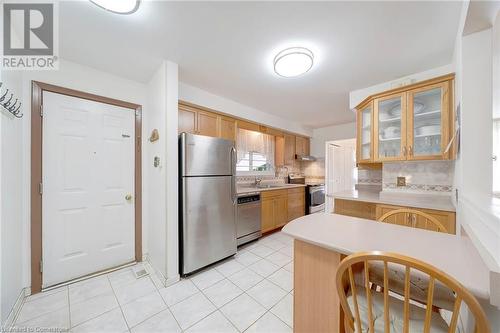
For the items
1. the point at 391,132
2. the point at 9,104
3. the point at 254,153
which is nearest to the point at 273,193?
the point at 254,153

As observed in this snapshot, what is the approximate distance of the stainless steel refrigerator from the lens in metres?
2.09

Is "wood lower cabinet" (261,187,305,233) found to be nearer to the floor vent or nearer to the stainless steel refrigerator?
the stainless steel refrigerator

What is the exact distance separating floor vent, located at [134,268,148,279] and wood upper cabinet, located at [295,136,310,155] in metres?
3.93

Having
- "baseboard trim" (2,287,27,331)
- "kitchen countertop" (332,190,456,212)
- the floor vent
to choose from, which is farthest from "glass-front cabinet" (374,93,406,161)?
"baseboard trim" (2,287,27,331)

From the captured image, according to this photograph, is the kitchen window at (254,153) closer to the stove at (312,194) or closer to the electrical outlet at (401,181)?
the stove at (312,194)

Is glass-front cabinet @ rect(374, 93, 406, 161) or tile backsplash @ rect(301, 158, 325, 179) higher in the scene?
glass-front cabinet @ rect(374, 93, 406, 161)

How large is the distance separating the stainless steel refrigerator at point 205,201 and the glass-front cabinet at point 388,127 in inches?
75.8

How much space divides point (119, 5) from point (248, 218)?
273 cm

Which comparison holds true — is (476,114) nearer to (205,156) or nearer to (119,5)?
(205,156)

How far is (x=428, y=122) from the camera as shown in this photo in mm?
2154

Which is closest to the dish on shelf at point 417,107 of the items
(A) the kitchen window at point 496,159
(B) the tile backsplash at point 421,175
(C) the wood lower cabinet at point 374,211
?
(B) the tile backsplash at point 421,175

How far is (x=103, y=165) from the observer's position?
2176mm

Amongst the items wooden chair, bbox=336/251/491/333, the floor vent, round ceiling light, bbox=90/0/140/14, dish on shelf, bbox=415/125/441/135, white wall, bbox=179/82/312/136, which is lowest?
the floor vent

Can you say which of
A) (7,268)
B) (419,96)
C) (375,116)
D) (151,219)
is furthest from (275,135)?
(7,268)
